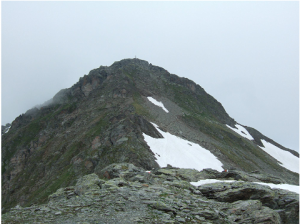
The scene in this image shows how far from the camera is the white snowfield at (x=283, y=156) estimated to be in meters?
80.4

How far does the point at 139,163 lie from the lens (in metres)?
38.3

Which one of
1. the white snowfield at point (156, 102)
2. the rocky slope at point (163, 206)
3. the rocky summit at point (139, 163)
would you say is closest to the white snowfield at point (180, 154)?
the rocky summit at point (139, 163)

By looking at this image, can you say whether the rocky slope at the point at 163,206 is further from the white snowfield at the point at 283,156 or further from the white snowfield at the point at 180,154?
the white snowfield at the point at 283,156

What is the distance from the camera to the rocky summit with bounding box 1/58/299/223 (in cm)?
1484

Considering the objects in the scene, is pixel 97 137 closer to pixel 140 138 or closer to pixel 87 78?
pixel 140 138

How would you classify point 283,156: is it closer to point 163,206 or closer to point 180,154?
point 180,154

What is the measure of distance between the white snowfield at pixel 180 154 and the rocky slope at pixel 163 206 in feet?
72.4

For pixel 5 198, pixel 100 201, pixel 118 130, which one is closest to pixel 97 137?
pixel 118 130

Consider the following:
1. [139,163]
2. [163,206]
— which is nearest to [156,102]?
[139,163]

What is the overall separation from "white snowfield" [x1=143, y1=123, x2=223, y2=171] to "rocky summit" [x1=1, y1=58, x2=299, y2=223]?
0.29 m

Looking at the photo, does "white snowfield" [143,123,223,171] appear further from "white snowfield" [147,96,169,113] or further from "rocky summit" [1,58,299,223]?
"white snowfield" [147,96,169,113]

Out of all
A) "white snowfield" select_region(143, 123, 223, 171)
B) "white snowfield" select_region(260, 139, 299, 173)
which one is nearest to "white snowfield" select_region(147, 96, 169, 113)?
"white snowfield" select_region(143, 123, 223, 171)

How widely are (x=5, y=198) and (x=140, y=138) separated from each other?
1644 inches

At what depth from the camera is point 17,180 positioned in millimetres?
63562
